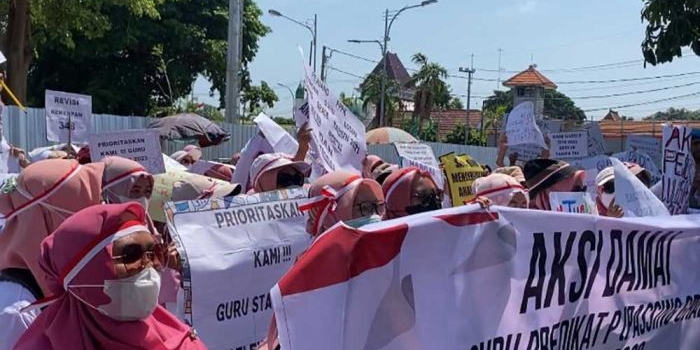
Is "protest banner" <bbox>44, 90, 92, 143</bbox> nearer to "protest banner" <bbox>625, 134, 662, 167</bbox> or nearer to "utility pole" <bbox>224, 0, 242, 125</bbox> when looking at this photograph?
"protest banner" <bbox>625, 134, 662, 167</bbox>

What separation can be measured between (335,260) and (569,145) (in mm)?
8047

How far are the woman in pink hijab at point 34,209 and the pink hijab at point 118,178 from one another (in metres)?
0.61

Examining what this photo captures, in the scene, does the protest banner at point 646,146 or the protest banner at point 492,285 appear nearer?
the protest banner at point 492,285

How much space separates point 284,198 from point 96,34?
14.8 m

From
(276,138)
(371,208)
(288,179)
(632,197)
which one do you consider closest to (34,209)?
(371,208)

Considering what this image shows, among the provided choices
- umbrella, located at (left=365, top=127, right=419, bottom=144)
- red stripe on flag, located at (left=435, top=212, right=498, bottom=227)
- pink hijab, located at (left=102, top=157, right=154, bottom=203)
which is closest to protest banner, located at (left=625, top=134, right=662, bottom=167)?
umbrella, located at (left=365, top=127, right=419, bottom=144)

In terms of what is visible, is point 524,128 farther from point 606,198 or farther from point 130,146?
point 130,146

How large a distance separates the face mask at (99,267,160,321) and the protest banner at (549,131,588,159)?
7895 mm

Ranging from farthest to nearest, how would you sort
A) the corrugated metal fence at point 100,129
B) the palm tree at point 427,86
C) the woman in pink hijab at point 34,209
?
the palm tree at point 427,86 < the corrugated metal fence at point 100,129 < the woman in pink hijab at point 34,209

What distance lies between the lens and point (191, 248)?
386 centimetres

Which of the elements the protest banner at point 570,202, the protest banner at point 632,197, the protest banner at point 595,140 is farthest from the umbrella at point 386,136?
the protest banner at point 632,197

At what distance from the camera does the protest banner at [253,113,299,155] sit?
687cm

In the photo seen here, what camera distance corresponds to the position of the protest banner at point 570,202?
497cm

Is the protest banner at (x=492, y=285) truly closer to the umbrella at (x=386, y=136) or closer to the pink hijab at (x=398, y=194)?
the pink hijab at (x=398, y=194)
